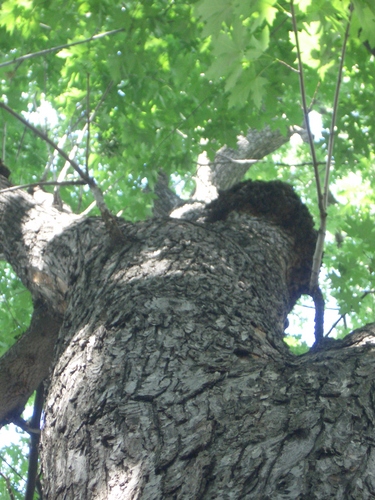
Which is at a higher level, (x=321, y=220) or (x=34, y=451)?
(x=321, y=220)

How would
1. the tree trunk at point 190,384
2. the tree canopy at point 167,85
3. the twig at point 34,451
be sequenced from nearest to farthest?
the tree trunk at point 190,384 < the twig at point 34,451 < the tree canopy at point 167,85

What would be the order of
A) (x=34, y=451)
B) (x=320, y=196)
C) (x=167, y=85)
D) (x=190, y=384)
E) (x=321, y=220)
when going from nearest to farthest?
(x=190, y=384), (x=320, y=196), (x=321, y=220), (x=34, y=451), (x=167, y=85)

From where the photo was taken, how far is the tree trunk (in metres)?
1.15

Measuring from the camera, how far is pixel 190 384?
143 cm

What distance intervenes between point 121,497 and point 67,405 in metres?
0.44

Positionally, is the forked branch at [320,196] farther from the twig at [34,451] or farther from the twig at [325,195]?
the twig at [34,451]

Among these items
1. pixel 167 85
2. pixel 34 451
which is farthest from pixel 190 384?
pixel 167 85

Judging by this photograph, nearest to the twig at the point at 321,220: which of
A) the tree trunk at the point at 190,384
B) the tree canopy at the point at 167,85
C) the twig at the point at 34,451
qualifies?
the tree trunk at the point at 190,384

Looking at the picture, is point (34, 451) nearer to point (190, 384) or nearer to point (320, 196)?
point (190, 384)

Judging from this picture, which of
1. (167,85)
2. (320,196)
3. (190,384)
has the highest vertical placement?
(167,85)

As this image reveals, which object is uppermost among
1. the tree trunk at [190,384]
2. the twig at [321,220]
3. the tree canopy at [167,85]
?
the tree canopy at [167,85]

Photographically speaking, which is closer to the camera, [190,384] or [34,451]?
[190,384]

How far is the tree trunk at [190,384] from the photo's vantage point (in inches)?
45.3

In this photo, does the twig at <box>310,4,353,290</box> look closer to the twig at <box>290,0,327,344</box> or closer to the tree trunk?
the twig at <box>290,0,327,344</box>
